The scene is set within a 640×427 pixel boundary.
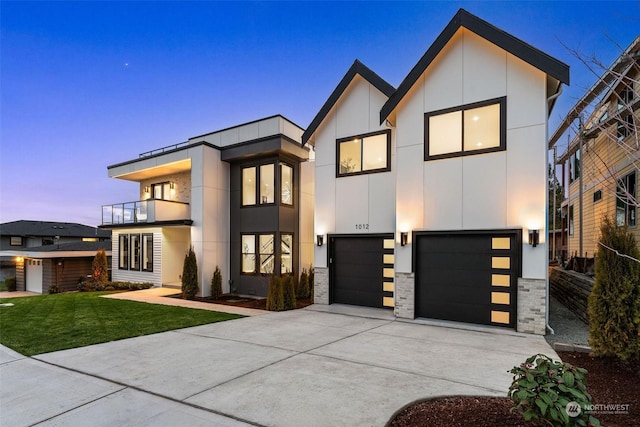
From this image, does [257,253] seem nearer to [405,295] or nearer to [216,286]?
[216,286]

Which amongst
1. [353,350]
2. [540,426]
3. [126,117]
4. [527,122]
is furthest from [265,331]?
[126,117]

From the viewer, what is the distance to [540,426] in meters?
2.85

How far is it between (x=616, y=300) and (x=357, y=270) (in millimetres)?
6342

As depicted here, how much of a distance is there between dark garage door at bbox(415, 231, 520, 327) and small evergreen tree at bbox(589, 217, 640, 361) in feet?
6.97

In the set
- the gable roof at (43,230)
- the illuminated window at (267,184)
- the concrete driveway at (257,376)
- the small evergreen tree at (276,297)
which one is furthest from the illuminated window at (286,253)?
the gable roof at (43,230)

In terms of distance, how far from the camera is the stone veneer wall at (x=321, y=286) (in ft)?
35.2

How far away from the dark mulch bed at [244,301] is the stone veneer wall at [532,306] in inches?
243

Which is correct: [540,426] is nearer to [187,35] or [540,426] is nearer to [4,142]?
[187,35]

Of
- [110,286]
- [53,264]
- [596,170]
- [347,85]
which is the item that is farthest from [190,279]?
[596,170]

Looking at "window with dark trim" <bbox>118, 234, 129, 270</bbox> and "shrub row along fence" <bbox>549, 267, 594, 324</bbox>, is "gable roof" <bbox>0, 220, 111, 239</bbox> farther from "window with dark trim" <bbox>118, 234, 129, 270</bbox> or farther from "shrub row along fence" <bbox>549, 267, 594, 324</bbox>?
"shrub row along fence" <bbox>549, 267, 594, 324</bbox>

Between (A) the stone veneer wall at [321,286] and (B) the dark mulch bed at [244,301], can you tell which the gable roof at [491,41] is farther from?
(B) the dark mulch bed at [244,301]

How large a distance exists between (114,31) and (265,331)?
17.7 metres

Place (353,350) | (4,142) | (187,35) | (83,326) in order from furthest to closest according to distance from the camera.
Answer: (4,142)
(187,35)
(83,326)
(353,350)

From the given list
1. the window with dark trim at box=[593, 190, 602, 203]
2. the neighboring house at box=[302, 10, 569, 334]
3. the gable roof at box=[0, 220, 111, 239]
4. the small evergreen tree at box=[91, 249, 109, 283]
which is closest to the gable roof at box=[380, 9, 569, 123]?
the neighboring house at box=[302, 10, 569, 334]
